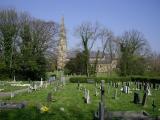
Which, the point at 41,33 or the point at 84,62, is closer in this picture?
the point at 41,33

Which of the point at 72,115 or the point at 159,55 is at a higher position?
the point at 159,55

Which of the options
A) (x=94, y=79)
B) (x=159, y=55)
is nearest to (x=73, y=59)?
(x=94, y=79)

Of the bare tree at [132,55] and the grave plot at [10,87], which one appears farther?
the bare tree at [132,55]

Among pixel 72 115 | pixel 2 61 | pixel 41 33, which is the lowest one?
pixel 72 115

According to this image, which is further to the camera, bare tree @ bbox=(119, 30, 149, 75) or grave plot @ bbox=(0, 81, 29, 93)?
bare tree @ bbox=(119, 30, 149, 75)

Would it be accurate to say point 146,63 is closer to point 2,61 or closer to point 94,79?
point 94,79

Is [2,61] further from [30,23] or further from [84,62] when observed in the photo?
[84,62]

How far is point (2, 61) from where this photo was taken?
58406 mm

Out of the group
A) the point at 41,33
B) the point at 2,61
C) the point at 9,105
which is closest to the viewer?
the point at 9,105

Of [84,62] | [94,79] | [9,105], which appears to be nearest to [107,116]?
[9,105]

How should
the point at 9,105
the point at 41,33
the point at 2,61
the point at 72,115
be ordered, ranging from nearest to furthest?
the point at 72,115
the point at 9,105
the point at 2,61
the point at 41,33

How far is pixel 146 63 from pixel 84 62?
1538 centimetres

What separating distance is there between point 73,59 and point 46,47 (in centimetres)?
2160

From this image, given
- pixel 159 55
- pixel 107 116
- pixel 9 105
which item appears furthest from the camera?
pixel 159 55
